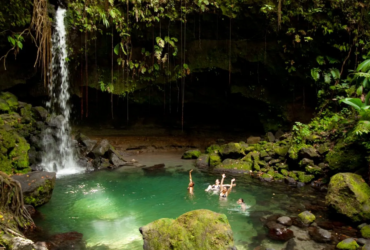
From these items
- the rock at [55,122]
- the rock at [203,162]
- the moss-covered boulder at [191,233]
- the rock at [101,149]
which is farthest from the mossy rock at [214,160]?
the moss-covered boulder at [191,233]

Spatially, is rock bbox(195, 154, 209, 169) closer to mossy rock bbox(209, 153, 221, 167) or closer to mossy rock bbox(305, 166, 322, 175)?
mossy rock bbox(209, 153, 221, 167)

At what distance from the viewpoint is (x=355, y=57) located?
12.8m

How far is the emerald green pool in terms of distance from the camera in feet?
19.8

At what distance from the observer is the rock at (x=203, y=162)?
12.3 meters

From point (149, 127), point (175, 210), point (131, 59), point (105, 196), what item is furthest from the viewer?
point (149, 127)

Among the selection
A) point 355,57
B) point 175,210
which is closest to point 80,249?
point 175,210

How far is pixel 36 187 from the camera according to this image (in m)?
6.98

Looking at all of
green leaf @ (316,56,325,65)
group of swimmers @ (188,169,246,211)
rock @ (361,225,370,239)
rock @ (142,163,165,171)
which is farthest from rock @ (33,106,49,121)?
green leaf @ (316,56,325,65)

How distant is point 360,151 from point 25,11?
43.5ft

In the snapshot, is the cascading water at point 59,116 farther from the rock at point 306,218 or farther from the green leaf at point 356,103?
the green leaf at point 356,103

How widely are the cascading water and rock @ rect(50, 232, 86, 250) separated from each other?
5.66m

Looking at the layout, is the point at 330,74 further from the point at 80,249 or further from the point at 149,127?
the point at 80,249

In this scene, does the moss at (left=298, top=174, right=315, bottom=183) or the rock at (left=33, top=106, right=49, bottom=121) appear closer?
the moss at (left=298, top=174, right=315, bottom=183)

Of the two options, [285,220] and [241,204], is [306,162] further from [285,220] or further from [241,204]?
[285,220]
